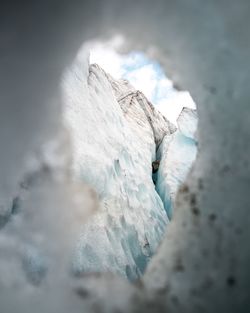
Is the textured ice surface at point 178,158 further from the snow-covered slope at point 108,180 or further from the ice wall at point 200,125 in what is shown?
the ice wall at point 200,125

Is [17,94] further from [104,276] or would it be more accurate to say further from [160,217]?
[160,217]

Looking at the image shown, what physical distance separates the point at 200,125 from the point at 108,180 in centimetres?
315

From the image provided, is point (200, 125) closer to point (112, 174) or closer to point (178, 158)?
point (112, 174)

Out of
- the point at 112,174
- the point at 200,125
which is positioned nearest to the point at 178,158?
the point at 112,174

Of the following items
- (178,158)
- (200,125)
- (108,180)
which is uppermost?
(178,158)

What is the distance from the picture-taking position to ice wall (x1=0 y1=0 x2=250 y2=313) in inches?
95.1

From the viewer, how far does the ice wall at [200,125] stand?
2.42m

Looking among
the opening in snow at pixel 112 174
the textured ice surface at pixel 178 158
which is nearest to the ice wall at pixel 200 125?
the opening in snow at pixel 112 174

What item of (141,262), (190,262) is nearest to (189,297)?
(190,262)

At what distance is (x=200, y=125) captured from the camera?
9.04ft

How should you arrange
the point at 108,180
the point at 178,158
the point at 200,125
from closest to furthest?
1. the point at 200,125
2. the point at 108,180
3. the point at 178,158

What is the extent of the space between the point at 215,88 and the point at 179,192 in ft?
2.62

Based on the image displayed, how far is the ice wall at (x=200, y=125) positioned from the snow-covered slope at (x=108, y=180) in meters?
1.70

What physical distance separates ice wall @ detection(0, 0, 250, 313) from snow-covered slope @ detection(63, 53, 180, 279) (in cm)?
170
